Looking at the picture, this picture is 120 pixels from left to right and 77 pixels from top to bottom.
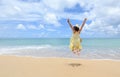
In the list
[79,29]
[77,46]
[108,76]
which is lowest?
[108,76]

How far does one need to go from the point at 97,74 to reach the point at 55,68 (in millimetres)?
1595

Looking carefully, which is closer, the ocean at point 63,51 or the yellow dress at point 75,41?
the yellow dress at point 75,41

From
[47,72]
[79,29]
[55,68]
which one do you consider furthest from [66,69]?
[79,29]

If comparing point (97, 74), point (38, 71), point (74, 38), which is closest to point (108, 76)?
point (97, 74)

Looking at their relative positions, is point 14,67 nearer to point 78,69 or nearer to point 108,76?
point 78,69

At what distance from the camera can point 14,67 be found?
8.15 meters

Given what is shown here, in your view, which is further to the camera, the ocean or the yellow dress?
the ocean

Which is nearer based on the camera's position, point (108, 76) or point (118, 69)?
point (108, 76)

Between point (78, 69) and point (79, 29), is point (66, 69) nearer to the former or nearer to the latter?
point (78, 69)

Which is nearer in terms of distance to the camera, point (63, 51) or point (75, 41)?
point (75, 41)

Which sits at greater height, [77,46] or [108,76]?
[77,46]

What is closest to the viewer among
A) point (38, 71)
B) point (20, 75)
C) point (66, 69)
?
point (20, 75)

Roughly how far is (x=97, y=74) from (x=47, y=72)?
5.45 ft

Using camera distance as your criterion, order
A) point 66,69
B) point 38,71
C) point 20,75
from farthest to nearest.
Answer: point 66,69
point 38,71
point 20,75
